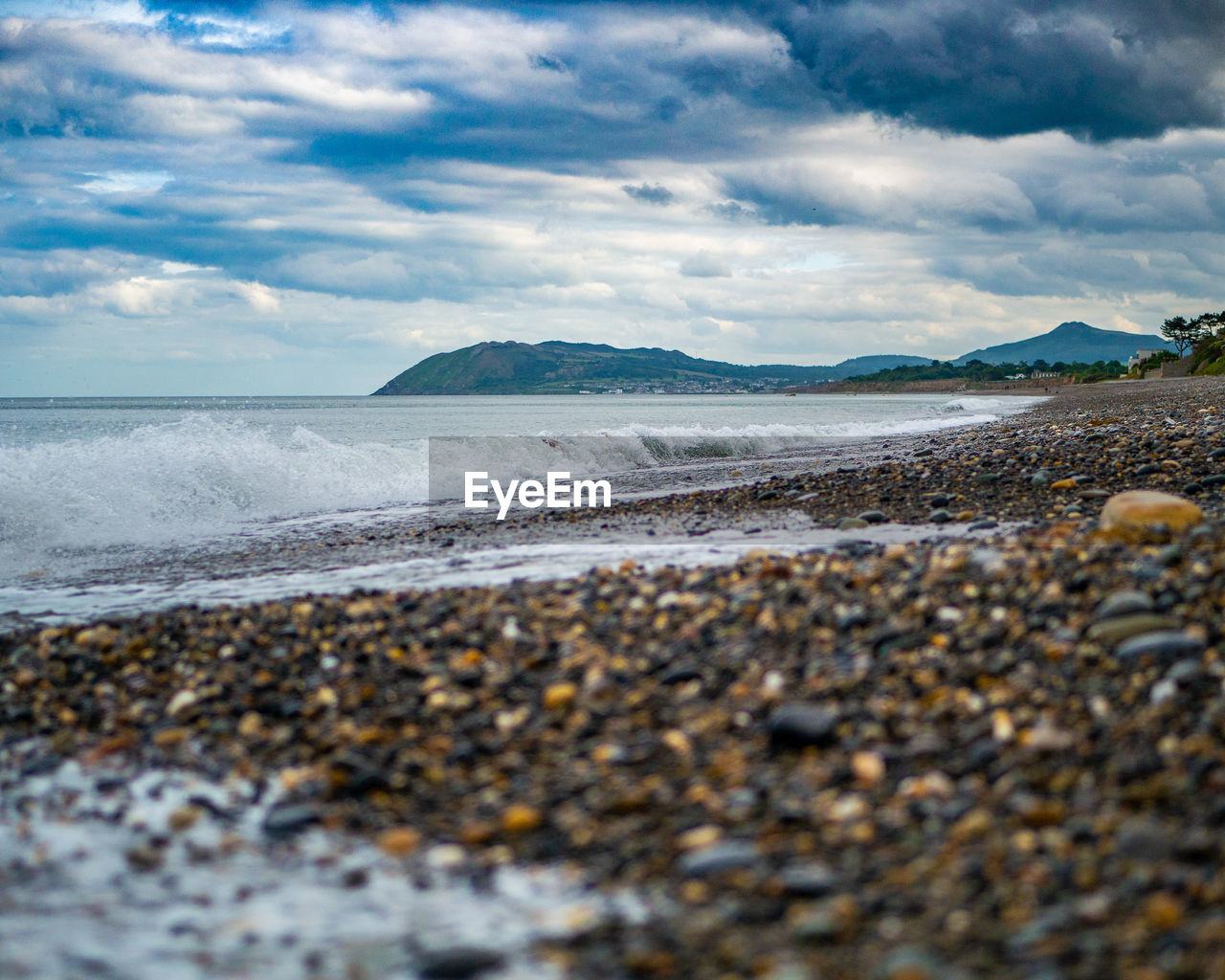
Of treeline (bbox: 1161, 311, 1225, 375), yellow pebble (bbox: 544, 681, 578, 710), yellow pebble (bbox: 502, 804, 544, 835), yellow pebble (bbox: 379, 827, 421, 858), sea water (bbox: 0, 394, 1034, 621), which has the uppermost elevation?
treeline (bbox: 1161, 311, 1225, 375)

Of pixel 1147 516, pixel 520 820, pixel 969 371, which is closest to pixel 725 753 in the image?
pixel 520 820

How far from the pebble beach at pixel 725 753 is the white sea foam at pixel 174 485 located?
5.83 meters

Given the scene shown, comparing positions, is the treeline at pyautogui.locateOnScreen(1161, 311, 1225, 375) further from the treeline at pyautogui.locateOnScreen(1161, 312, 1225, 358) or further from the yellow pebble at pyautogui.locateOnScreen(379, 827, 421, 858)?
the yellow pebble at pyautogui.locateOnScreen(379, 827, 421, 858)

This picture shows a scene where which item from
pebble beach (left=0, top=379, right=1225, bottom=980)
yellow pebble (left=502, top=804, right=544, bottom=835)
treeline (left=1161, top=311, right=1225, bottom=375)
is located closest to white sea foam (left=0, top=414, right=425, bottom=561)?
pebble beach (left=0, top=379, right=1225, bottom=980)

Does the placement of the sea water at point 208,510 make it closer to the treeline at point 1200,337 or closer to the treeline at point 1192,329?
the treeline at point 1200,337

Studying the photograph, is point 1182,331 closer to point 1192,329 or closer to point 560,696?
point 1192,329

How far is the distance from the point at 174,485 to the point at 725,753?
12.9 metres

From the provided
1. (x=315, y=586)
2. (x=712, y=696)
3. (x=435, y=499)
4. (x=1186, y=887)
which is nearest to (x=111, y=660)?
(x=315, y=586)

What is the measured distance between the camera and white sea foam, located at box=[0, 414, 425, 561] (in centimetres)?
1123

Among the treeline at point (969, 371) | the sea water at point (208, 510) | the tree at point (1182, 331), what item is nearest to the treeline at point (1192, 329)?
the tree at point (1182, 331)

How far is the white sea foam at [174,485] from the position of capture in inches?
442

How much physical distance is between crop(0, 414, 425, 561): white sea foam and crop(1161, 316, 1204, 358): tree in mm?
120967

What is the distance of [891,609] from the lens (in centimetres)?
466

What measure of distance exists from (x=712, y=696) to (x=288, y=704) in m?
2.06
